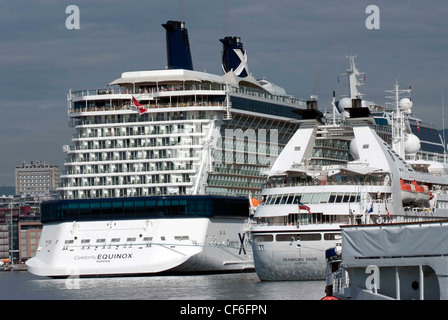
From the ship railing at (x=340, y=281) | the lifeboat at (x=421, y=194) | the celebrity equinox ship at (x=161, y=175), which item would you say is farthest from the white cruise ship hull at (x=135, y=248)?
the ship railing at (x=340, y=281)

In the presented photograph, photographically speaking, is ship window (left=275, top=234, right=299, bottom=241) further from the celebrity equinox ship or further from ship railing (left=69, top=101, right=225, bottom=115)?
ship railing (left=69, top=101, right=225, bottom=115)

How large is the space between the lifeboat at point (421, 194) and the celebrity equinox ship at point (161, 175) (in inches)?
764

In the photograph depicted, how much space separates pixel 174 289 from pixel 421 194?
70.1 feet

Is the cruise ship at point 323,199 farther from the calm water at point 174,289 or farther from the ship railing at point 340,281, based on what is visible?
the ship railing at point 340,281

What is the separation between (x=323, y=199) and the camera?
240ft

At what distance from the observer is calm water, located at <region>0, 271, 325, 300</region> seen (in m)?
62.2

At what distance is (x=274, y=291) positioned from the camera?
64375 millimetres

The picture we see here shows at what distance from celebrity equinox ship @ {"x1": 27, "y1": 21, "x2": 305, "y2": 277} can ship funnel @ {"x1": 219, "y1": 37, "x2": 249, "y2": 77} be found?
5116 mm

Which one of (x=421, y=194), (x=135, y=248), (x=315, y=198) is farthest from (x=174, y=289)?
(x=421, y=194)

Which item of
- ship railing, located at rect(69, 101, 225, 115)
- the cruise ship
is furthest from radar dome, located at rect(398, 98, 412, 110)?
ship railing, located at rect(69, 101, 225, 115)

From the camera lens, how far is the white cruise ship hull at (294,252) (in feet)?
233

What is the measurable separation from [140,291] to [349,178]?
16.1 metres
